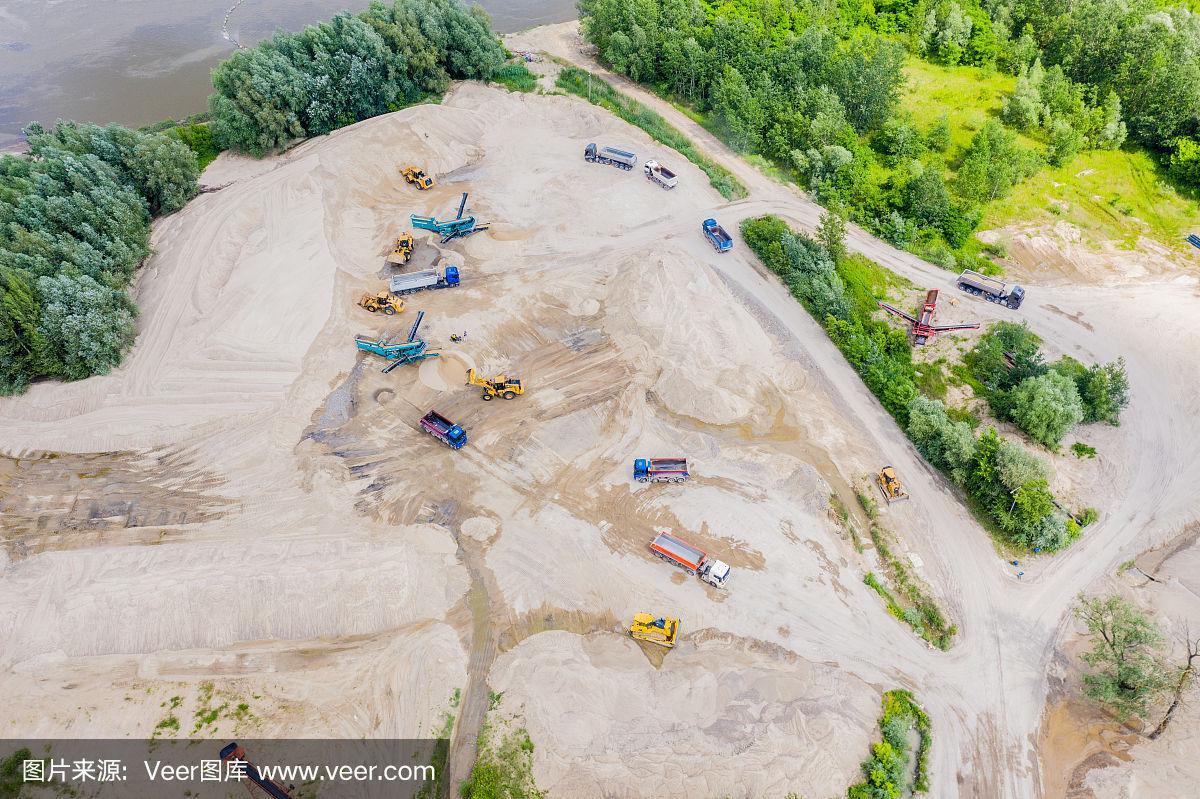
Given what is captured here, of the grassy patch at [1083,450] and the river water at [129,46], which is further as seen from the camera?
the river water at [129,46]

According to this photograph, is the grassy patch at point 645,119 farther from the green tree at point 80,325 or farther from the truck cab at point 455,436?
the green tree at point 80,325

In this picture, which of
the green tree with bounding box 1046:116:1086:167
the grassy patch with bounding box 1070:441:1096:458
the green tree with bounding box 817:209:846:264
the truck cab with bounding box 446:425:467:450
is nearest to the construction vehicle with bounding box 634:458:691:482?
the truck cab with bounding box 446:425:467:450

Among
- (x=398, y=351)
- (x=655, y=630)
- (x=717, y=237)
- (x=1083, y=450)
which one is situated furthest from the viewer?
(x=717, y=237)

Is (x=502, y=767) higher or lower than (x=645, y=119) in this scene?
lower

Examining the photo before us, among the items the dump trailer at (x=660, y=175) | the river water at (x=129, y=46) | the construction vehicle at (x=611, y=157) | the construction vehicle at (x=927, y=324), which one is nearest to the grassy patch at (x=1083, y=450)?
the construction vehicle at (x=927, y=324)

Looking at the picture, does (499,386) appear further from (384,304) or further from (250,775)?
(250,775)

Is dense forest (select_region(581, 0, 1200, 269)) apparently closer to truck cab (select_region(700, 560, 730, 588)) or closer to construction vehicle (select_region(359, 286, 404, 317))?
truck cab (select_region(700, 560, 730, 588))

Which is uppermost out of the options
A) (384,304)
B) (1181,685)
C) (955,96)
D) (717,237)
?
(955,96)

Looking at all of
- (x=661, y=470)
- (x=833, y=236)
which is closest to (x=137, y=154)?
(x=661, y=470)
